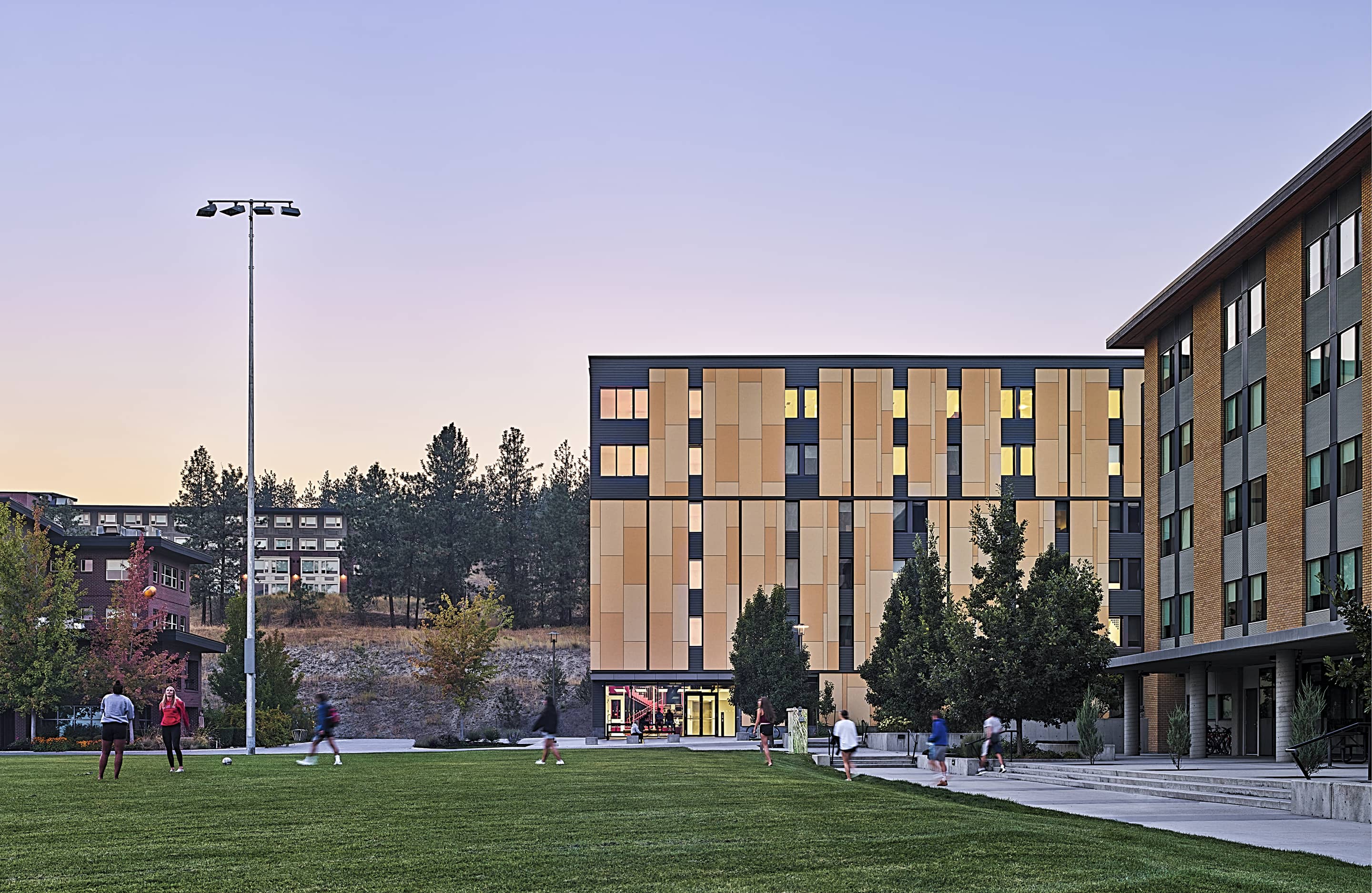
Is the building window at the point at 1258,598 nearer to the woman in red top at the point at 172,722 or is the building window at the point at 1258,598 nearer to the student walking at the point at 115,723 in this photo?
the woman in red top at the point at 172,722

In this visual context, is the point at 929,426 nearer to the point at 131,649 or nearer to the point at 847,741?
the point at 131,649

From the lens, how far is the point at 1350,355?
4112 cm

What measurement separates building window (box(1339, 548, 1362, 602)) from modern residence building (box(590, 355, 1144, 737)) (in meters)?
50.3

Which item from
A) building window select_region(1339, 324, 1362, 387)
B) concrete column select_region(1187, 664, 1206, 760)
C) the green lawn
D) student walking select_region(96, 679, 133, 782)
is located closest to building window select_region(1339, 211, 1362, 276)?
building window select_region(1339, 324, 1362, 387)

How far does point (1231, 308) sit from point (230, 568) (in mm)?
117246

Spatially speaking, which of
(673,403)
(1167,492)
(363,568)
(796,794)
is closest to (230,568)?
(363,568)

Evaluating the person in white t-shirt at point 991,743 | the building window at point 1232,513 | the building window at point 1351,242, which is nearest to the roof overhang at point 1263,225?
the building window at point 1351,242

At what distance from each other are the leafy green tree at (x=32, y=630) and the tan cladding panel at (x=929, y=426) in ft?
162

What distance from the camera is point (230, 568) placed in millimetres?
147750

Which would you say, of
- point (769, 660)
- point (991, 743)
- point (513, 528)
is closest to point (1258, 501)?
point (991, 743)

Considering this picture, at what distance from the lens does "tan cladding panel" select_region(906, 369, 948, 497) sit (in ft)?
303

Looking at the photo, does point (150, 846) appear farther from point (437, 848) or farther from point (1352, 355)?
point (1352, 355)

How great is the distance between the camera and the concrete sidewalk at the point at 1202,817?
18.7 meters

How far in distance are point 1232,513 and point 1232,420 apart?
10.3 ft
